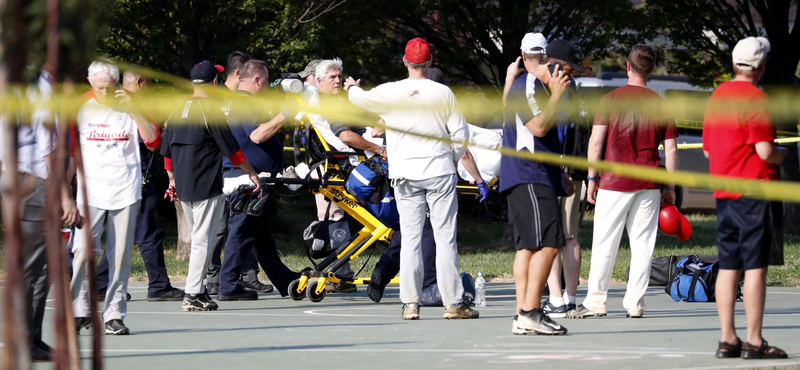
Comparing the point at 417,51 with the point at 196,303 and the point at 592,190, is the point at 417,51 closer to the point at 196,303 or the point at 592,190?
the point at 592,190

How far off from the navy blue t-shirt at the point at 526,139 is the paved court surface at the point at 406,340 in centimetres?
97

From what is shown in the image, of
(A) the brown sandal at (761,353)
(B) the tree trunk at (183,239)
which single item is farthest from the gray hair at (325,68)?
(B) the tree trunk at (183,239)

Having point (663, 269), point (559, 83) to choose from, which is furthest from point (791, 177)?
point (559, 83)

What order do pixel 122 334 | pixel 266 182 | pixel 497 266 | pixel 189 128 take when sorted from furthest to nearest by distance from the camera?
pixel 497 266
pixel 266 182
pixel 189 128
pixel 122 334

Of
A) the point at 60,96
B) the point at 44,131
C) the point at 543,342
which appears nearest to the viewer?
the point at 60,96

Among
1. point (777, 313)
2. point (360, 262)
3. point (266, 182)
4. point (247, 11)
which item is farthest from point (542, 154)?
point (247, 11)

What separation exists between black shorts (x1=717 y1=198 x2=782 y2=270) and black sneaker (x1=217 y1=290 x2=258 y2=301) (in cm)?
489

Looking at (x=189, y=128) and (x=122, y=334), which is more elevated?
(x=189, y=128)

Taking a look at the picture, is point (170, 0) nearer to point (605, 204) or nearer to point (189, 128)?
point (189, 128)

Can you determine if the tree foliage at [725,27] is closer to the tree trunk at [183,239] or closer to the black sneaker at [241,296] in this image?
the tree trunk at [183,239]

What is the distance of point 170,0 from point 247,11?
109cm

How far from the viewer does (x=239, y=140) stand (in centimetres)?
947

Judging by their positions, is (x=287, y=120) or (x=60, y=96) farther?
(x=287, y=120)

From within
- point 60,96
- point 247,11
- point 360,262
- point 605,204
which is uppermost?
point 247,11
